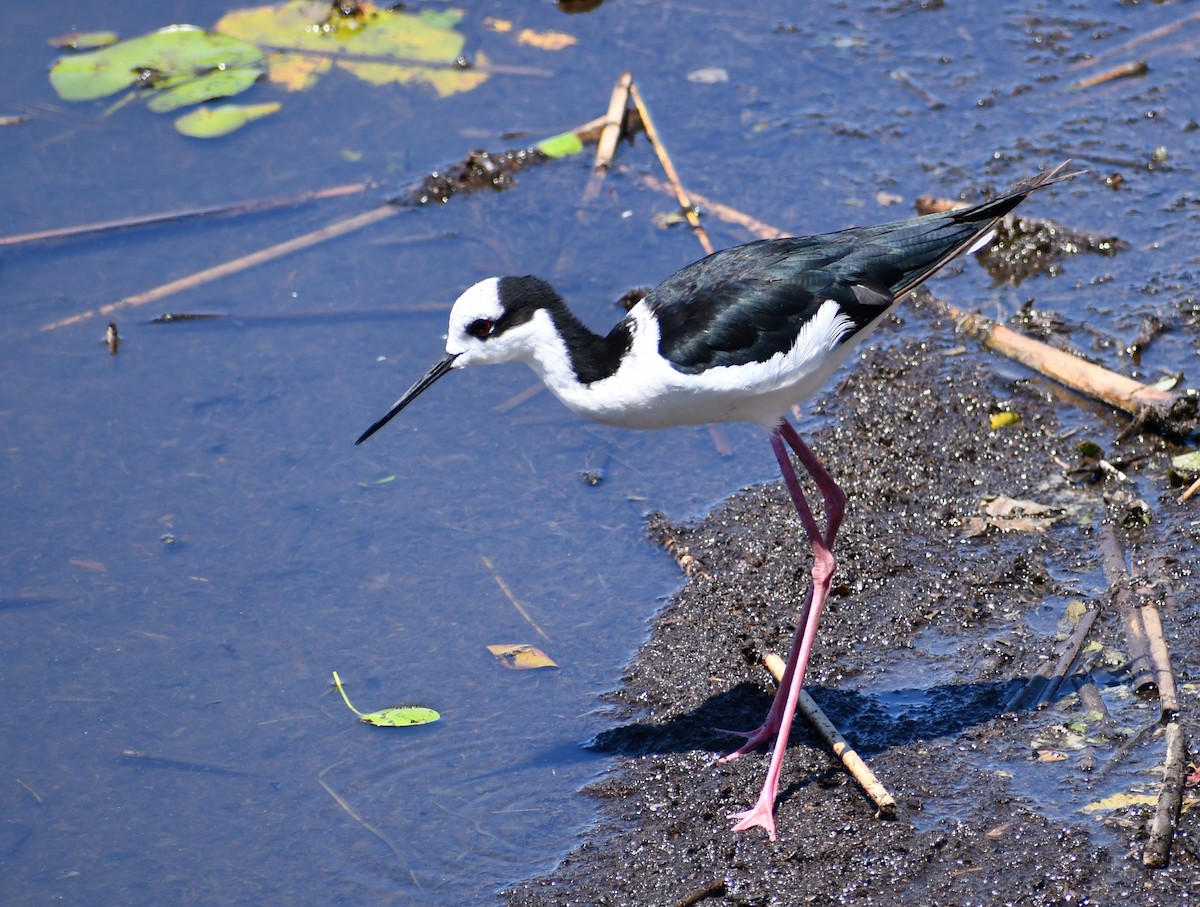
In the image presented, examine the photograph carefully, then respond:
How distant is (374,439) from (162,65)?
3.44m

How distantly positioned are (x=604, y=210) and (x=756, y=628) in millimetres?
2898

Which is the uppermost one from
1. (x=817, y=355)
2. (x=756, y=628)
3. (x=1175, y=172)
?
(x=817, y=355)

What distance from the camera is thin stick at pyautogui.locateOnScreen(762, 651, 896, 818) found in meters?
3.92

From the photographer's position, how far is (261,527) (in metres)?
5.34

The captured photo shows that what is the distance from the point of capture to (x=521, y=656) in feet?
15.6

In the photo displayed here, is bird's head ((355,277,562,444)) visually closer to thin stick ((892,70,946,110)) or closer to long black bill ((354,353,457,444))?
long black bill ((354,353,457,444))

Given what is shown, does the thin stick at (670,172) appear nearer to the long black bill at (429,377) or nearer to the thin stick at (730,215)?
the thin stick at (730,215)

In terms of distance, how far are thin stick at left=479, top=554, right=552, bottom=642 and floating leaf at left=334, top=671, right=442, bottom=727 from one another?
0.52 m

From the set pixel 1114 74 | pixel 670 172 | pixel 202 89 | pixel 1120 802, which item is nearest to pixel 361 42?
pixel 202 89

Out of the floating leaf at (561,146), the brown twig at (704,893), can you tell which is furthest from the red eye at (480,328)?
the floating leaf at (561,146)

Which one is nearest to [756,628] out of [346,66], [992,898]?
[992,898]

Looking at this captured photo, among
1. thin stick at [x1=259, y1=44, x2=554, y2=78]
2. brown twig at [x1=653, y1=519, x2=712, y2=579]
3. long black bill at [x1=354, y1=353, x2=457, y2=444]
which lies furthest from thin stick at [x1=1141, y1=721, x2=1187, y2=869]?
thin stick at [x1=259, y1=44, x2=554, y2=78]

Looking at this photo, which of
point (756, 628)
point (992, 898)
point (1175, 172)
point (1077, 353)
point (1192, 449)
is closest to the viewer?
point (992, 898)

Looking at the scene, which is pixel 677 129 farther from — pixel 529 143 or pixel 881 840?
pixel 881 840
